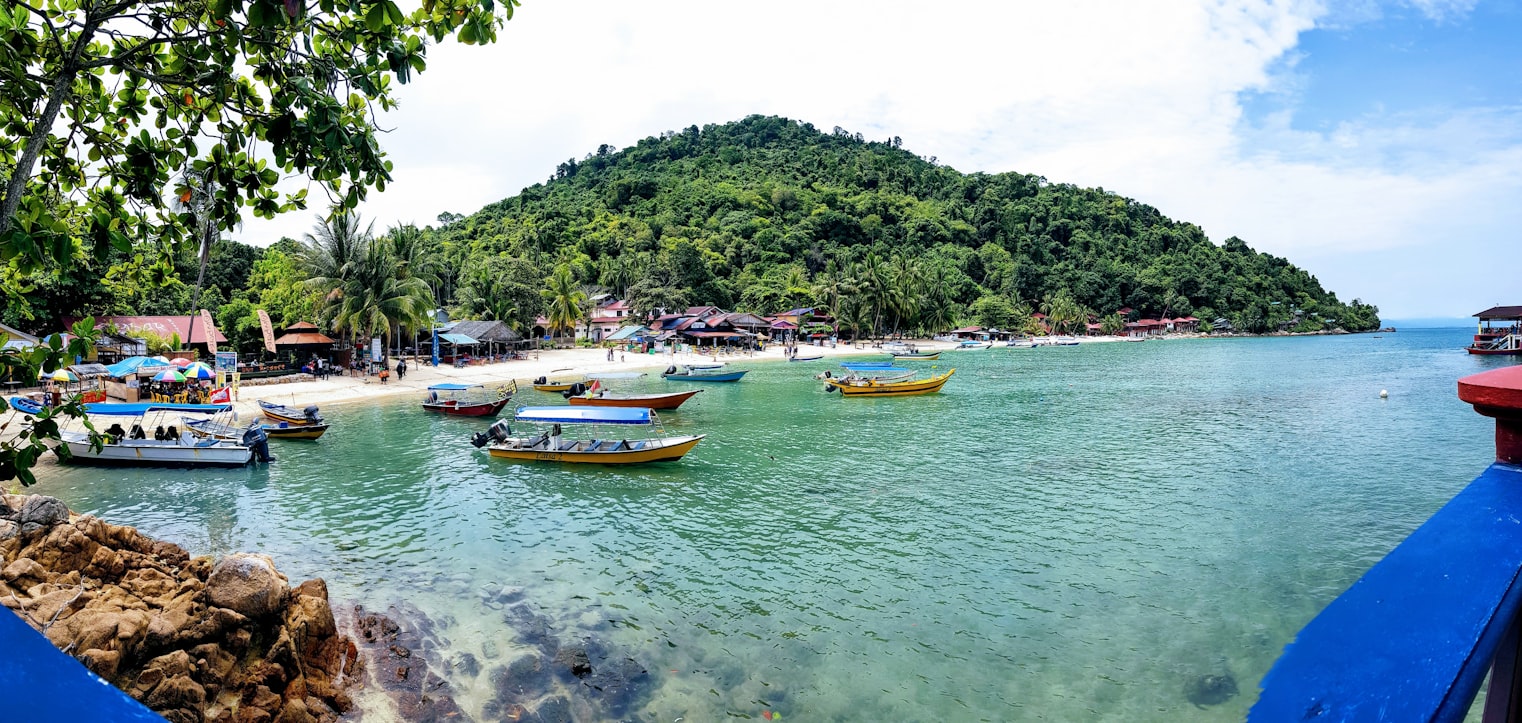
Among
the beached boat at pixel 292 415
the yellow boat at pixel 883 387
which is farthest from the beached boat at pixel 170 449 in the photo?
the yellow boat at pixel 883 387

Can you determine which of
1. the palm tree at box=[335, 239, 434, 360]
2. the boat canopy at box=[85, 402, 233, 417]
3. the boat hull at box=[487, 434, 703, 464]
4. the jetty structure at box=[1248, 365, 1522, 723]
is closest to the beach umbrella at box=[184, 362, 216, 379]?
the boat canopy at box=[85, 402, 233, 417]

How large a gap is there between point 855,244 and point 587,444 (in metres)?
99.4

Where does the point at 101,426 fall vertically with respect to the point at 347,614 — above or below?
above

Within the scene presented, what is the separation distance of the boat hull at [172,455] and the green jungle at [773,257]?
15.7 metres

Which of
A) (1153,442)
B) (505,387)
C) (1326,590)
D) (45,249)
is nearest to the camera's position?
(45,249)

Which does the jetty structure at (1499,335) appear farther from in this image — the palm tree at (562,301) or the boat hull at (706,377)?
the palm tree at (562,301)

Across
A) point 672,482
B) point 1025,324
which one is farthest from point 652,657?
point 1025,324

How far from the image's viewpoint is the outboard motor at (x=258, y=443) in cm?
2044

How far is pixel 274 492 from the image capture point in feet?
58.1

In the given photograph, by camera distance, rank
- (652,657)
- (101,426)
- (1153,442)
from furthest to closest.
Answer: (1153,442), (101,426), (652,657)

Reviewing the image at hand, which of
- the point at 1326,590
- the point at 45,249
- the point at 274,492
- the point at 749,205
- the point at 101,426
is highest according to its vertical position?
the point at 749,205

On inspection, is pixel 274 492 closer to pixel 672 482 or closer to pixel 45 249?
pixel 672 482

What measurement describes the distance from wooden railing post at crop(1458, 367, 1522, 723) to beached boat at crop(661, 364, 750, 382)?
42.2 meters

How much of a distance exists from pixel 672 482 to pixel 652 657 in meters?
9.26
